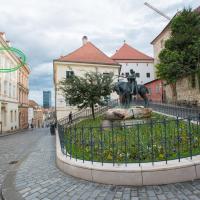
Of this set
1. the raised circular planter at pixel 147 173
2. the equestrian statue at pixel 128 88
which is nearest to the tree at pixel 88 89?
the equestrian statue at pixel 128 88

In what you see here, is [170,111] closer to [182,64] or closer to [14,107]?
[182,64]

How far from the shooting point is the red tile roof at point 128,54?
5191cm

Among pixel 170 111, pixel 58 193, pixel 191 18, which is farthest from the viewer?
pixel 191 18

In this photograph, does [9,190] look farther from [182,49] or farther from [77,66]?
[77,66]

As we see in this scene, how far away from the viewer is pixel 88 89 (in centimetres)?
1947

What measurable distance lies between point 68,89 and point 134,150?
15.0 metres

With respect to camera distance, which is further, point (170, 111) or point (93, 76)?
point (93, 76)

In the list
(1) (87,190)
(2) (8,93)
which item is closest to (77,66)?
(2) (8,93)

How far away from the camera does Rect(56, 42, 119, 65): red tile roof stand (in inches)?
1286

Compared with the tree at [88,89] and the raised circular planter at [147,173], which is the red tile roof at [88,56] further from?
the raised circular planter at [147,173]

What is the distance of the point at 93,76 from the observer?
20.3m

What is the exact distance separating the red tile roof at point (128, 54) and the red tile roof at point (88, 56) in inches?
639

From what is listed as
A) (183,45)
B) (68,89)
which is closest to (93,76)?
(68,89)

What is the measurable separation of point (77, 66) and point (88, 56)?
3.21 meters
